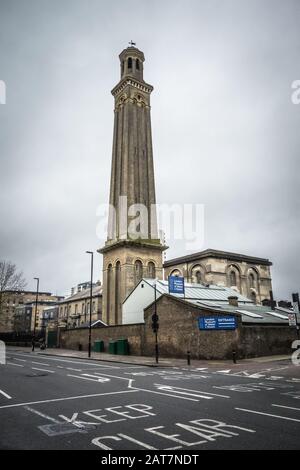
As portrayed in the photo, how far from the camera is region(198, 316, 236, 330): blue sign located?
25.1m

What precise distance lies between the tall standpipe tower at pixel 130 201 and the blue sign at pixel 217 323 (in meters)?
20.1

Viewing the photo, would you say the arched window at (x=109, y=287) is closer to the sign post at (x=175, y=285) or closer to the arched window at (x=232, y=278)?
the sign post at (x=175, y=285)

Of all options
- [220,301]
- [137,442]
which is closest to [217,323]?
[220,301]

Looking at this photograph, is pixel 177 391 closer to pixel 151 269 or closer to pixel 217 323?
pixel 217 323

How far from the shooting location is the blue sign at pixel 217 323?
25.1 metres

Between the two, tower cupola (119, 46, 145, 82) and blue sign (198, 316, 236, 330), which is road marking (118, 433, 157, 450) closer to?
blue sign (198, 316, 236, 330)

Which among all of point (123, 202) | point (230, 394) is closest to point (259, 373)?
point (230, 394)

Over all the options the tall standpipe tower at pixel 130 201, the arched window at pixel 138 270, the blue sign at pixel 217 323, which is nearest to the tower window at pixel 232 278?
the tall standpipe tower at pixel 130 201

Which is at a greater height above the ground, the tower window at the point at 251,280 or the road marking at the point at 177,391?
the tower window at the point at 251,280

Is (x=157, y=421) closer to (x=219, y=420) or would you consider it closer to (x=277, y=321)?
(x=219, y=420)

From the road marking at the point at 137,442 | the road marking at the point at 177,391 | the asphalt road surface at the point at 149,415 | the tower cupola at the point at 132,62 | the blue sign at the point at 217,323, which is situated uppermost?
the tower cupola at the point at 132,62

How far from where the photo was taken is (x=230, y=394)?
11.1 meters

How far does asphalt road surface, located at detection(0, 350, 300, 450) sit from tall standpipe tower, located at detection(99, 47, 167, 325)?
108ft
